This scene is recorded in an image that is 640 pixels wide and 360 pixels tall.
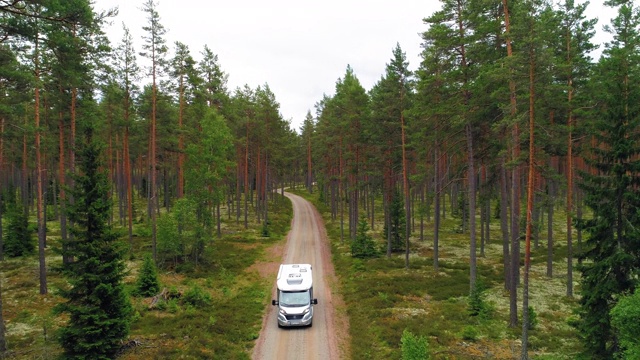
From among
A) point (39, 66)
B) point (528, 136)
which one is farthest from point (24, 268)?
point (528, 136)

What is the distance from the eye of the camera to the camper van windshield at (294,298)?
1981 centimetres

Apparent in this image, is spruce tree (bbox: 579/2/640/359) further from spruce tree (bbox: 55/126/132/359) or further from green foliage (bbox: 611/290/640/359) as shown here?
spruce tree (bbox: 55/126/132/359)

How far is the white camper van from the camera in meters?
19.3

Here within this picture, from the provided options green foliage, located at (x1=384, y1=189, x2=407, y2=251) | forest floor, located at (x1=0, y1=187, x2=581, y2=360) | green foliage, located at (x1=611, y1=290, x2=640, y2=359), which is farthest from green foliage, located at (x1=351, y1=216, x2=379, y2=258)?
green foliage, located at (x1=611, y1=290, x2=640, y2=359)

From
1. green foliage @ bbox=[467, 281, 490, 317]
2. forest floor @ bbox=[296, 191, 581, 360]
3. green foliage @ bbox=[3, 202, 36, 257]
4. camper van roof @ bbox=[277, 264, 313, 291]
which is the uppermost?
green foliage @ bbox=[3, 202, 36, 257]

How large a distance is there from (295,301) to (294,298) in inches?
6.8

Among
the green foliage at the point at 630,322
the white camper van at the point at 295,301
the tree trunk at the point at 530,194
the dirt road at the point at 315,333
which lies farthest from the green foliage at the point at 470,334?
the white camper van at the point at 295,301

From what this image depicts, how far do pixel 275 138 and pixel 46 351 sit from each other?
3391cm

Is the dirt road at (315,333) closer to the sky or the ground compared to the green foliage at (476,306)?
closer to the ground

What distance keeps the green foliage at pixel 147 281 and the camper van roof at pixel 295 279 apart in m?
8.64

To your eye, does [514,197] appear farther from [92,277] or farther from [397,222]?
[92,277]

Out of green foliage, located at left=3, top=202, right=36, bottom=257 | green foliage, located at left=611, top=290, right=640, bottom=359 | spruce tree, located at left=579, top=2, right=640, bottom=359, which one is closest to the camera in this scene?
green foliage, located at left=611, top=290, right=640, bottom=359

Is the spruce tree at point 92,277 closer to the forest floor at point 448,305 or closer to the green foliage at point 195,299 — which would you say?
the green foliage at point 195,299

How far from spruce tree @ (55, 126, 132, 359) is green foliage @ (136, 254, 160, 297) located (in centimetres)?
826
